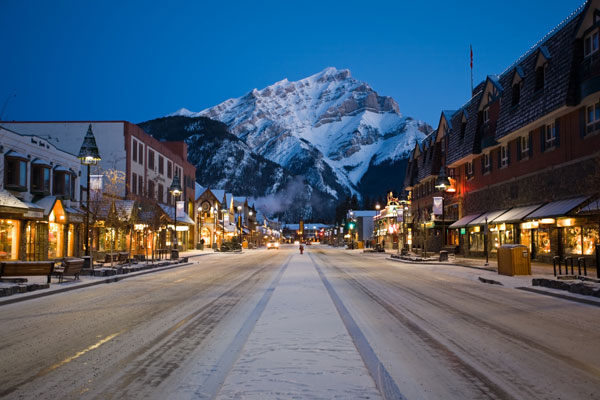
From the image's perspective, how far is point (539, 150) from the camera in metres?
33.2

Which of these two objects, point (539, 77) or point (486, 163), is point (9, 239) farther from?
point (486, 163)

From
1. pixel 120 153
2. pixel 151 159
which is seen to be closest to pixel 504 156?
pixel 120 153

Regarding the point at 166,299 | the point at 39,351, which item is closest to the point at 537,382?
the point at 39,351

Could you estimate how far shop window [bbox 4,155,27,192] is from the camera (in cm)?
2994

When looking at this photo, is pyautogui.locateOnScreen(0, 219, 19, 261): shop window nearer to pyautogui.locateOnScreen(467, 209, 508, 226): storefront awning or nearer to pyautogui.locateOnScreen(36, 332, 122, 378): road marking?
pyautogui.locateOnScreen(36, 332, 122, 378): road marking

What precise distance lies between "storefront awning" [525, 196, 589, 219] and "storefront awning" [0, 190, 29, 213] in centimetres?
2778

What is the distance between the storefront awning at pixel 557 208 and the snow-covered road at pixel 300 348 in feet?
42.2

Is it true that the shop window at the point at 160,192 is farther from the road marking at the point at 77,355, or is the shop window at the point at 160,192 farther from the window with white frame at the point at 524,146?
the road marking at the point at 77,355

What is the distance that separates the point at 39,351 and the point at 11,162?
25.8 metres

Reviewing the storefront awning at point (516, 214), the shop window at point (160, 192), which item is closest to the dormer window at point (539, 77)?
the storefront awning at point (516, 214)

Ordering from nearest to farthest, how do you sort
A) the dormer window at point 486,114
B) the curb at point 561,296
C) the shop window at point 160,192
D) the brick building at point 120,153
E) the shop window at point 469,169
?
the curb at point 561,296 < the dormer window at point 486,114 < the brick building at point 120,153 < the shop window at point 469,169 < the shop window at point 160,192

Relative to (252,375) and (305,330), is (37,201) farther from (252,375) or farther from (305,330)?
(252,375)

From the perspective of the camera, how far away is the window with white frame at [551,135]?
3125cm

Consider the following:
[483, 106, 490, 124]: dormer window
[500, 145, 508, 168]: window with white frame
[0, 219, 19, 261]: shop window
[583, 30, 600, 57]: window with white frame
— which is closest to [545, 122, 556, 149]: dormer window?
[583, 30, 600, 57]: window with white frame
